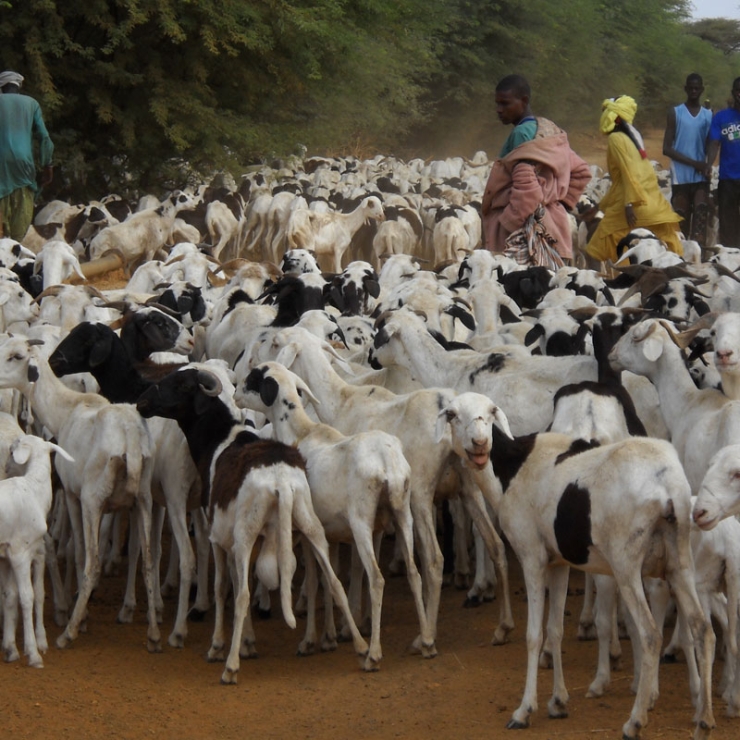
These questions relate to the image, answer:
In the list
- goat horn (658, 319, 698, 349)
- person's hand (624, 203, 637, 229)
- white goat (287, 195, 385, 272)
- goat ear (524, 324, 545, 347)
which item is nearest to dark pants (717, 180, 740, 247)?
person's hand (624, 203, 637, 229)

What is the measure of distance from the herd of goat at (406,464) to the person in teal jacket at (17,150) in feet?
15.2

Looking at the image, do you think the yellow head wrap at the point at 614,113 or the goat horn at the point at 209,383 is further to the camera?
the yellow head wrap at the point at 614,113

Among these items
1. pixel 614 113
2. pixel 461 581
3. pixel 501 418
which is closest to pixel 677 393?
pixel 501 418

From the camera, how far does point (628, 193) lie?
12188 mm

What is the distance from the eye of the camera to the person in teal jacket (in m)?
13.7

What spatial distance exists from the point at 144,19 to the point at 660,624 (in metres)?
12.7

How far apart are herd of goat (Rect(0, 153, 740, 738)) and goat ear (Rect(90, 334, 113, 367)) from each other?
11 mm

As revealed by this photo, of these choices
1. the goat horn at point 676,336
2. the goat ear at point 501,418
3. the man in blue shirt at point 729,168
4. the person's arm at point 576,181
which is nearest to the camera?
the goat ear at point 501,418

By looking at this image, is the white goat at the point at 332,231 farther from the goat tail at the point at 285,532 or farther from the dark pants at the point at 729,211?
the goat tail at the point at 285,532

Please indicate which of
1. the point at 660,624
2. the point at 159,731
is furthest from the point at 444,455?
the point at 159,731

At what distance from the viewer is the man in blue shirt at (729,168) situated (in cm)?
1399

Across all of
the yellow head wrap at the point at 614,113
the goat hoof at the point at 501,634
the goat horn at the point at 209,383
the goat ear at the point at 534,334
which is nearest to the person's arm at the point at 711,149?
the yellow head wrap at the point at 614,113

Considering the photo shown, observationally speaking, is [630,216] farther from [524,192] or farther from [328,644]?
[328,644]

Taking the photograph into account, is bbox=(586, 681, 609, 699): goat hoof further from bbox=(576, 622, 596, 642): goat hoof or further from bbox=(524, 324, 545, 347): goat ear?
bbox=(524, 324, 545, 347): goat ear
